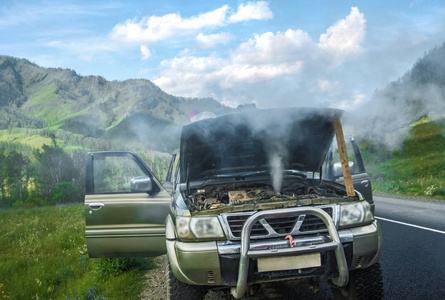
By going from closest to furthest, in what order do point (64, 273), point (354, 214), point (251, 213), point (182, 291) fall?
point (251, 213) → point (354, 214) → point (182, 291) → point (64, 273)

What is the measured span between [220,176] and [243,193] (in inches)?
29.8

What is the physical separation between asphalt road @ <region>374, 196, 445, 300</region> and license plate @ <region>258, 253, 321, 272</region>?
1486mm

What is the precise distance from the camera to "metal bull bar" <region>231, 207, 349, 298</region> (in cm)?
319

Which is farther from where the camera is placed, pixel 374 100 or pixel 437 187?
pixel 437 187

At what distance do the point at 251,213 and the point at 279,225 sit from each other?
282 mm

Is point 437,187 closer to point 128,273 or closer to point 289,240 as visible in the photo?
point 128,273

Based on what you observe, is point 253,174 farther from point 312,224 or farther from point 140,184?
point 312,224

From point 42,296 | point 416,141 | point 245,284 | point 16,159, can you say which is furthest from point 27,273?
point 16,159

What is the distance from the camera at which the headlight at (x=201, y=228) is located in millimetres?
3416

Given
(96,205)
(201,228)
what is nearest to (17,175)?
(96,205)

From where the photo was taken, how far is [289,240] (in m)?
3.30

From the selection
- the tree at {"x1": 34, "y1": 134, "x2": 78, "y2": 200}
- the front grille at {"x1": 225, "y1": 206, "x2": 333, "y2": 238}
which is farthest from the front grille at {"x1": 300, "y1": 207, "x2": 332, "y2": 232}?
the tree at {"x1": 34, "y1": 134, "x2": 78, "y2": 200}

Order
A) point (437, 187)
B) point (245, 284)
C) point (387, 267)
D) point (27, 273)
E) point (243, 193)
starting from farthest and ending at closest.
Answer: point (437, 187), point (27, 273), point (387, 267), point (243, 193), point (245, 284)

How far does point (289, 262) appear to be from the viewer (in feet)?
10.8
